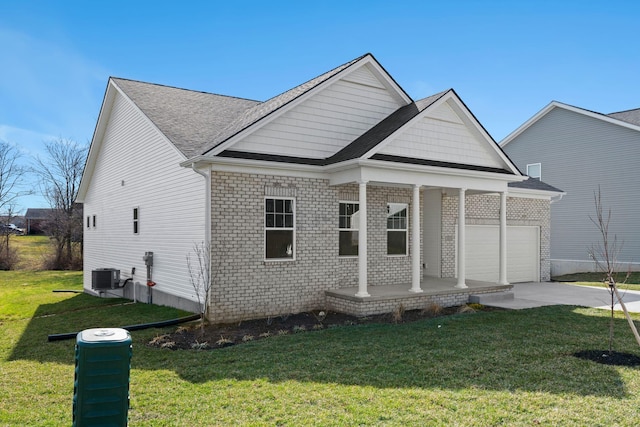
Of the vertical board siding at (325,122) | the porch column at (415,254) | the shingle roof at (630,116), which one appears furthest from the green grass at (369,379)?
the shingle roof at (630,116)

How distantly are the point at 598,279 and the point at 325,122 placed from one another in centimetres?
1569

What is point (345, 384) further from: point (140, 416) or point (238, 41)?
point (238, 41)

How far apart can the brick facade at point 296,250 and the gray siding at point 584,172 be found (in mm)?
14774

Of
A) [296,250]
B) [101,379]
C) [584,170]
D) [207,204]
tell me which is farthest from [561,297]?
[101,379]

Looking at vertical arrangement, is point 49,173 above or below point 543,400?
above

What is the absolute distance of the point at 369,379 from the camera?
252 inches

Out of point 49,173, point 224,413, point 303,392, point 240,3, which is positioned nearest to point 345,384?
point 303,392

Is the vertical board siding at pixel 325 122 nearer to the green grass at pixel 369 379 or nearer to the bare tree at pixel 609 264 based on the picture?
the green grass at pixel 369 379

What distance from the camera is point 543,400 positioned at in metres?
5.54

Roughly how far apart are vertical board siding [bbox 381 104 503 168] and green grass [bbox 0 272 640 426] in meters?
4.54

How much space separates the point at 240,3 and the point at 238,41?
2.77m

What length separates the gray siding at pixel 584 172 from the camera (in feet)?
75.2

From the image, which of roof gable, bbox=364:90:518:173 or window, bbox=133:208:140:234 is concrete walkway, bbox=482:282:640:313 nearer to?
roof gable, bbox=364:90:518:173

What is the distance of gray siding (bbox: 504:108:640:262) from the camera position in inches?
902
